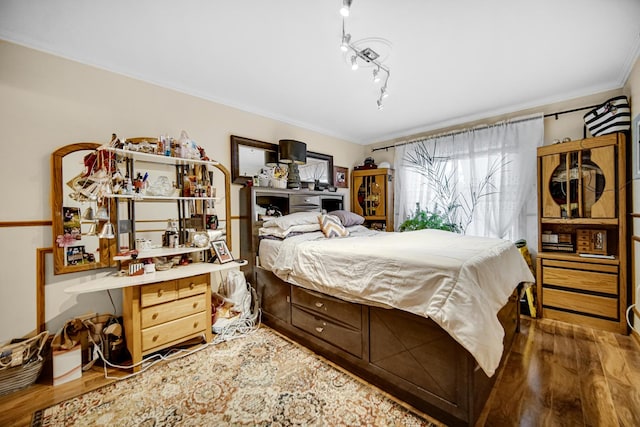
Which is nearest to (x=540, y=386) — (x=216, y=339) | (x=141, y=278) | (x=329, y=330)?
(x=329, y=330)

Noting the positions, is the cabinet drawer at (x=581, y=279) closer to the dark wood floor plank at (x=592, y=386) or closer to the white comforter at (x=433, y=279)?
the dark wood floor plank at (x=592, y=386)

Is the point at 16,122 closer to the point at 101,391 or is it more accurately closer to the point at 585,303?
the point at 101,391

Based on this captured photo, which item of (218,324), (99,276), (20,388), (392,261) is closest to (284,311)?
(218,324)

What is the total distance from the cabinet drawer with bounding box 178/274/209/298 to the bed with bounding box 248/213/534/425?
0.63 metres

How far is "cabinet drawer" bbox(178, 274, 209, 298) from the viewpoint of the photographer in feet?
7.10

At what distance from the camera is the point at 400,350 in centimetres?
161

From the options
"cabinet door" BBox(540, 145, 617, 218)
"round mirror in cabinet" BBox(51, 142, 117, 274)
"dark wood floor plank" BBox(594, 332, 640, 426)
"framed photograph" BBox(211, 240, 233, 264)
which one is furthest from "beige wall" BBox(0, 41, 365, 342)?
"cabinet door" BBox(540, 145, 617, 218)

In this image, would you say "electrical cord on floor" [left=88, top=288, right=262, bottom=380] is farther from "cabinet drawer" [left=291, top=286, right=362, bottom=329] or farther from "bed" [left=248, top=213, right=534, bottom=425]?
"cabinet drawer" [left=291, top=286, right=362, bottom=329]

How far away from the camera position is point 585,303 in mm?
2604

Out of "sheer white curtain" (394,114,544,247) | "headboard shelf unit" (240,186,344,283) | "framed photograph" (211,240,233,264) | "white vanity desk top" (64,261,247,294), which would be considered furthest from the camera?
"sheer white curtain" (394,114,544,247)

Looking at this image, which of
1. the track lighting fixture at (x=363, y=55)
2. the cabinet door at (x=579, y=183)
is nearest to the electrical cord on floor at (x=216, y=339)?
the track lighting fixture at (x=363, y=55)

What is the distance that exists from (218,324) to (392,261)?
1855 millimetres

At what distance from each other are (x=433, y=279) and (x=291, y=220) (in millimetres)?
1619

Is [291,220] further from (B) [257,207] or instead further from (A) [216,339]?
(A) [216,339]
